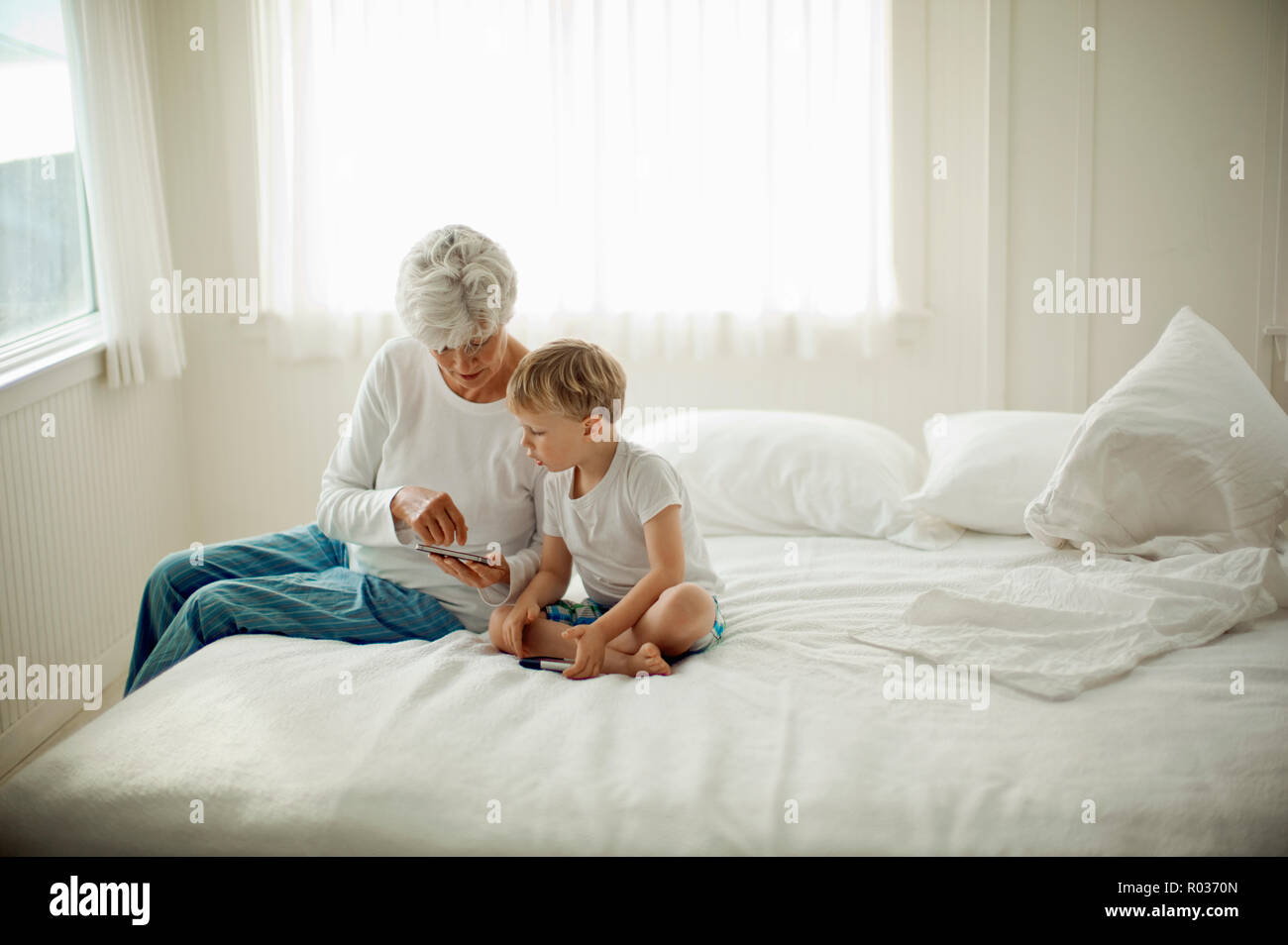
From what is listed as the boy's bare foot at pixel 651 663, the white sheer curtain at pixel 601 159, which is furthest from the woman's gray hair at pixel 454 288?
the white sheer curtain at pixel 601 159

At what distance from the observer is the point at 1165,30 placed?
318 cm

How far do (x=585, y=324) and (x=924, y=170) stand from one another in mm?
1169

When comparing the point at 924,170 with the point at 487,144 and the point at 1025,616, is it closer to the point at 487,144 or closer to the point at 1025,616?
the point at 487,144

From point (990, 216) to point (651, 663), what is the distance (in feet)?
6.91

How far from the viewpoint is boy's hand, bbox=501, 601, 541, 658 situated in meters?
1.92

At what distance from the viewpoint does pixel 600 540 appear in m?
1.98

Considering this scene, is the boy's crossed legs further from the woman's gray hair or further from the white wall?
the white wall

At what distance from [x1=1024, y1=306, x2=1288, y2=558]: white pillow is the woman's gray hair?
1285 millimetres

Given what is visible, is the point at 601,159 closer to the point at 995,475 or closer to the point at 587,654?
the point at 995,475

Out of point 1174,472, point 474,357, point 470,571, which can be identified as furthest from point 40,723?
point 1174,472

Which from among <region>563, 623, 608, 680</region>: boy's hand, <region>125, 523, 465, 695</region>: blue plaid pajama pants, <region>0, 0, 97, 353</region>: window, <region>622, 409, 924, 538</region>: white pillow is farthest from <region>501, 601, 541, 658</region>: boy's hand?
<region>0, 0, 97, 353</region>: window

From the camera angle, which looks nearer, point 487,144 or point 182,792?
point 182,792

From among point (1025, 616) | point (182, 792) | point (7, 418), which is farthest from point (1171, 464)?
point (7, 418)

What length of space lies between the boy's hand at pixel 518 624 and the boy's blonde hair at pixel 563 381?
343 millimetres
